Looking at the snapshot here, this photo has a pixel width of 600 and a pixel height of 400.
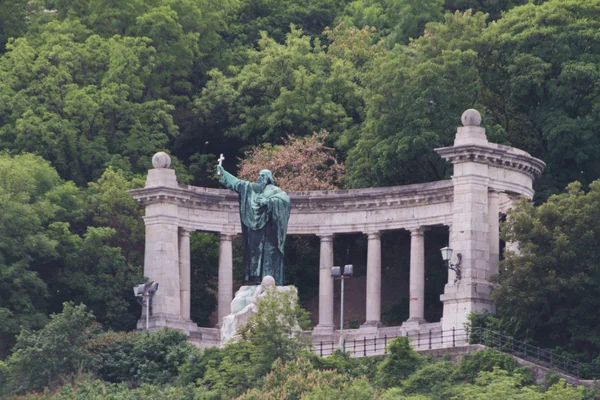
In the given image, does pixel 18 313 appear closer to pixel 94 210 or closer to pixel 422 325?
pixel 94 210

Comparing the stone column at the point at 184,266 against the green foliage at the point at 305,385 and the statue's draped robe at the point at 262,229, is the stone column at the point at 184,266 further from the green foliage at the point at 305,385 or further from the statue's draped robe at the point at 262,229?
the green foliage at the point at 305,385

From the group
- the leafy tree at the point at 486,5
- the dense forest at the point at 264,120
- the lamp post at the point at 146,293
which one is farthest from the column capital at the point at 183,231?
the leafy tree at the point at 486,5

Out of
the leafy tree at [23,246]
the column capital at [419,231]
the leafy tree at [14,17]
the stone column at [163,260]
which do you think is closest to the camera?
the leafy tree at [23,246]

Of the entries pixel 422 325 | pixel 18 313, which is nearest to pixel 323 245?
pixel 422 325

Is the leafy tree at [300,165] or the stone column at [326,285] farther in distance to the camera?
the leafy tree at [300,165]

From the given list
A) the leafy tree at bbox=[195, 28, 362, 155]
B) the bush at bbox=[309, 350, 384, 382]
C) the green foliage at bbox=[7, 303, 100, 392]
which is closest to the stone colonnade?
the bush at bbox=[309, 350, 384, 382]

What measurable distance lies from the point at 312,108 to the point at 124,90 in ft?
29.1

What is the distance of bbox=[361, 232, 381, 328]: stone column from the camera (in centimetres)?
9688

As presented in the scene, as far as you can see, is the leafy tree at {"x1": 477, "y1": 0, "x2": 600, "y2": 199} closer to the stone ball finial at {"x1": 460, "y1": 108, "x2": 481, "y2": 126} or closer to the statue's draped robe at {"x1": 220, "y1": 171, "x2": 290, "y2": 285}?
the stone ball finial at {"x1": 460, "y1": 108, "x2": 481, "y2": 126}

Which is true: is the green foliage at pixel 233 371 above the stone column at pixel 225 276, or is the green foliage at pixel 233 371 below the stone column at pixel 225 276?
below

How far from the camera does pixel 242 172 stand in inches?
4210

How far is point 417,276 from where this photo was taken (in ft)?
316

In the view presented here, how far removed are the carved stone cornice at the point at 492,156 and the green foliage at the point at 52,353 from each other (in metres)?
15.8

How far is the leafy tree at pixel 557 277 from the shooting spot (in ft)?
284
